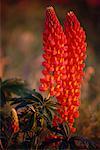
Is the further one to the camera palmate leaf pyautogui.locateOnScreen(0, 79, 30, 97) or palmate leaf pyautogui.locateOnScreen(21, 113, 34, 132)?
palmate leaf pyautogui.locateOnScreen(0, 79, 30, 97)

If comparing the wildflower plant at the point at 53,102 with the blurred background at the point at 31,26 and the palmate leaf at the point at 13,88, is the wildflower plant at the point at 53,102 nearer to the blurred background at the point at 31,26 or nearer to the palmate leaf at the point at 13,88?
the palmate leaf at the point at 13,88

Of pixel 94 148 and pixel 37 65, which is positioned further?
pixel 37 65

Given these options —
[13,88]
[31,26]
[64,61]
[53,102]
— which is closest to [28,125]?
[53,102]

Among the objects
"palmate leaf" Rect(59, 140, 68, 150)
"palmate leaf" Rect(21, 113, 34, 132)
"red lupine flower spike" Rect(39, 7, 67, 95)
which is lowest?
"palmate leaf" Rect(59, 140, 68, 150)

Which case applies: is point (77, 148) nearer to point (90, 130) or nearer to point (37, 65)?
point (90, 130)

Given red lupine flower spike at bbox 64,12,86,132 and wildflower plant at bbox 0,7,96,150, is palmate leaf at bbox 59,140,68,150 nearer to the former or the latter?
wildflower plant at bbox 0,7,96,150

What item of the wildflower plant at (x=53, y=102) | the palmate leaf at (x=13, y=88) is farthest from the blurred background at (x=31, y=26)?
the wildflower plant at (x=53, y=102)

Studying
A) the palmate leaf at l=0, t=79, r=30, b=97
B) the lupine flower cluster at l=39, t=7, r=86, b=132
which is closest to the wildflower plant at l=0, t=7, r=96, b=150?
the lupine flower cluster at l=39, t=7, r=86, b=132

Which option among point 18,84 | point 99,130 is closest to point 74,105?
point 18,84
